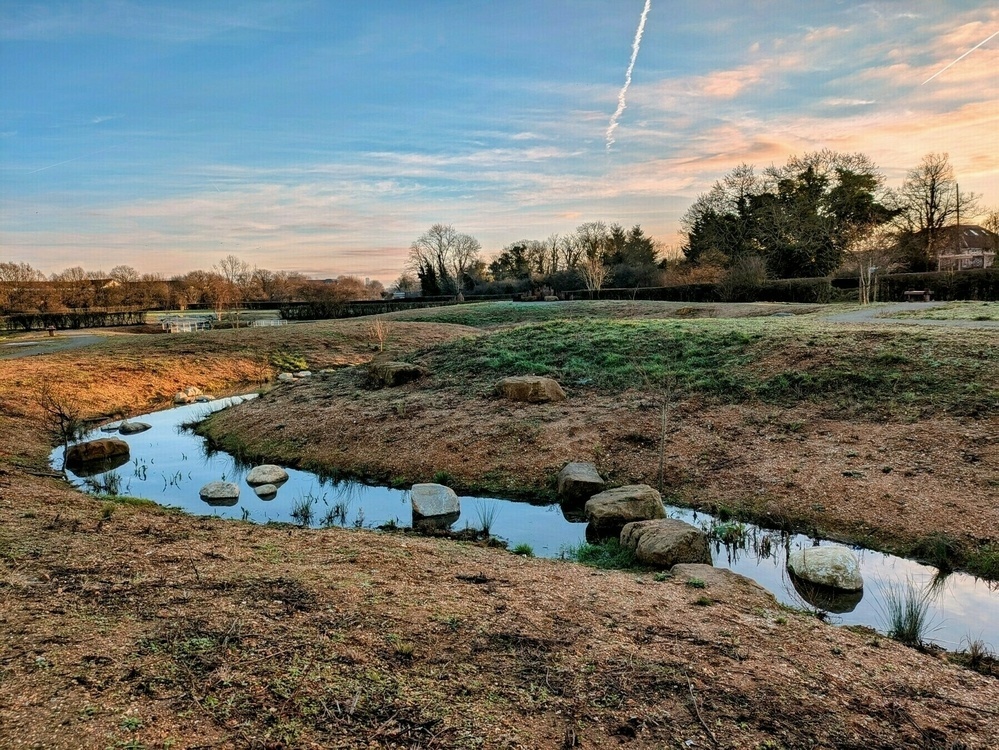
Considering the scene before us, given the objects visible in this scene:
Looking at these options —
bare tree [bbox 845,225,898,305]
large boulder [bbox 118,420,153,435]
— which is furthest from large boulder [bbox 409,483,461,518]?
bare tree [bbox 845,225,898,305]

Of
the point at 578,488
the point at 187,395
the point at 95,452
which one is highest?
the point at 187,395

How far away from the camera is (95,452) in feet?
34.1

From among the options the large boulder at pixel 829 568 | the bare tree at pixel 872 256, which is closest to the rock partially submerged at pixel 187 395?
Answer: the large boulder at pixel 829 568

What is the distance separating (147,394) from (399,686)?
16799mm

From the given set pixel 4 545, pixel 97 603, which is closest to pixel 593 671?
pixel 97 603

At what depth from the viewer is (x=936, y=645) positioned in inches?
174

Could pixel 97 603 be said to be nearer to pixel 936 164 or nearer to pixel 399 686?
pixel 399 686

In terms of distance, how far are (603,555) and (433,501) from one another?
97.6 inches

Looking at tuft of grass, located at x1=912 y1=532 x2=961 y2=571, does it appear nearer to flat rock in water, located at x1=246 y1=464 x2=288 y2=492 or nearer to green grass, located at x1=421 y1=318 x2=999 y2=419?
green grass, located at x1=421 y1=318 x2=999 y2=419

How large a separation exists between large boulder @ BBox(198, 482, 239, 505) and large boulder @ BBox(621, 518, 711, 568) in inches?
224

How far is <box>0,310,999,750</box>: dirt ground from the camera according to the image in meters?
2.84

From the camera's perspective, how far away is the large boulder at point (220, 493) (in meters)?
8.34

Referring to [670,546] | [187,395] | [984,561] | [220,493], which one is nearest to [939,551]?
[984,561]

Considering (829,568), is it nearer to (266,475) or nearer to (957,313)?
(266,475)
